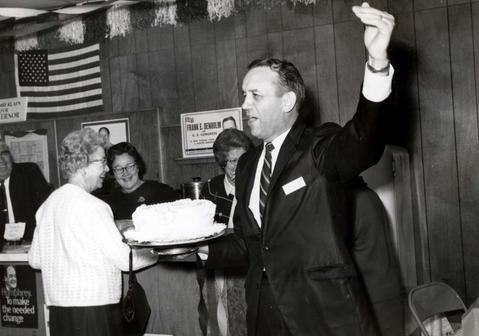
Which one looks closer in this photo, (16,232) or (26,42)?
(16,232)

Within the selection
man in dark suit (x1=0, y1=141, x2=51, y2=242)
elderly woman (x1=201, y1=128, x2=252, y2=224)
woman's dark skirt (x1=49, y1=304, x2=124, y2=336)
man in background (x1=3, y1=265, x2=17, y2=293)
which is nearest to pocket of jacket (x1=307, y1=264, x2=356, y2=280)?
woman's dark skirt (x1=49, y1=304, x2=124, y2=336)

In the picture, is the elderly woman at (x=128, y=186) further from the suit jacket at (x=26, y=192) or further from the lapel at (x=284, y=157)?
the lapel at (x=284, y=157)

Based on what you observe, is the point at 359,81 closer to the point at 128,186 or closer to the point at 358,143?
the point at 128,186

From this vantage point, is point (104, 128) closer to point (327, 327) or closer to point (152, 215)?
point (152, 215)

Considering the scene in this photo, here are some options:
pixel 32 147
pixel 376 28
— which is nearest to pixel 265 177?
pixel 376 28

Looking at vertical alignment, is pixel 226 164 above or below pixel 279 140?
below

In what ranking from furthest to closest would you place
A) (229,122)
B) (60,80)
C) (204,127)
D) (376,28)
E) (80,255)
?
1. (60,80)
2. (204,127)
3. (229,122)
4. (80,255)
5. (376,28)

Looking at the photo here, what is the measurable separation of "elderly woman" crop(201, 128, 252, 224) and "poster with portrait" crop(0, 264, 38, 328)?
1486 mm

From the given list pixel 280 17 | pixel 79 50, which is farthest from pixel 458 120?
pixel 79 50

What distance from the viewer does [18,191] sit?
5.73 m

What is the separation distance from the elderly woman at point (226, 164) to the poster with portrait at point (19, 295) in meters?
1.49

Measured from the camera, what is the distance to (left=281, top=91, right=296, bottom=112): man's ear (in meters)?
1.98

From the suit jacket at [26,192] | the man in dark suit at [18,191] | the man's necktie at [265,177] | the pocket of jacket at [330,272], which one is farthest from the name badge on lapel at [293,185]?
the suit jacket at [26,192]

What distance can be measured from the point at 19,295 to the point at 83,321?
4.90ft
